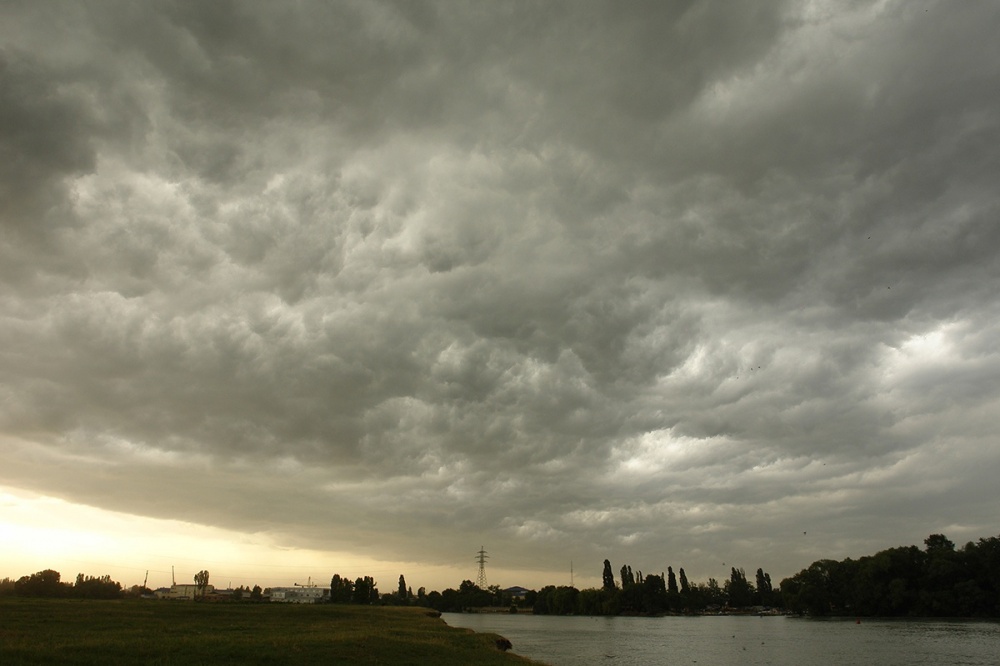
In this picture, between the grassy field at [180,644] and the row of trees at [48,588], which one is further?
the row of trees at [48,588]

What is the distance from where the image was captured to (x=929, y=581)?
6713 inches

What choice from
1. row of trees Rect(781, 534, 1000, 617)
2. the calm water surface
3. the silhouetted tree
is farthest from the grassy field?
row of trees Rect(781, 534, 1000, 617)

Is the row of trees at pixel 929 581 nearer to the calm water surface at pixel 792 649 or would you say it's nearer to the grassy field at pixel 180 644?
the calm water surface at pixel 792 649

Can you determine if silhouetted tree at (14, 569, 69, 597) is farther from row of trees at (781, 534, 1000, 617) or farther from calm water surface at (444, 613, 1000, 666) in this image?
row of trees at (781, 534, 1000, 617)

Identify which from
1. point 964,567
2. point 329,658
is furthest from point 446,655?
point 964,567

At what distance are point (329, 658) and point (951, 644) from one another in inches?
3757

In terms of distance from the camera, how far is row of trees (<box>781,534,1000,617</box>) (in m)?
159

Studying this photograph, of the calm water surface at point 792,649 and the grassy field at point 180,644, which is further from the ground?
the grassy field at point 180,644

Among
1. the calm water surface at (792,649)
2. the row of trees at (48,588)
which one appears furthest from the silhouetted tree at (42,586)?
the calm water surface at (792,649)

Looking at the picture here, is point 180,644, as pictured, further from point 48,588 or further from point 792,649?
point 48,588

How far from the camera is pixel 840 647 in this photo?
97.0 m

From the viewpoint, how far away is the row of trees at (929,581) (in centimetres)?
15938

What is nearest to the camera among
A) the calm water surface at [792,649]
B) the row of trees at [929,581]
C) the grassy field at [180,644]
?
the grassy field at [180,644]

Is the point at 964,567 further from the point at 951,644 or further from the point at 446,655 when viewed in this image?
the point at 446,655
